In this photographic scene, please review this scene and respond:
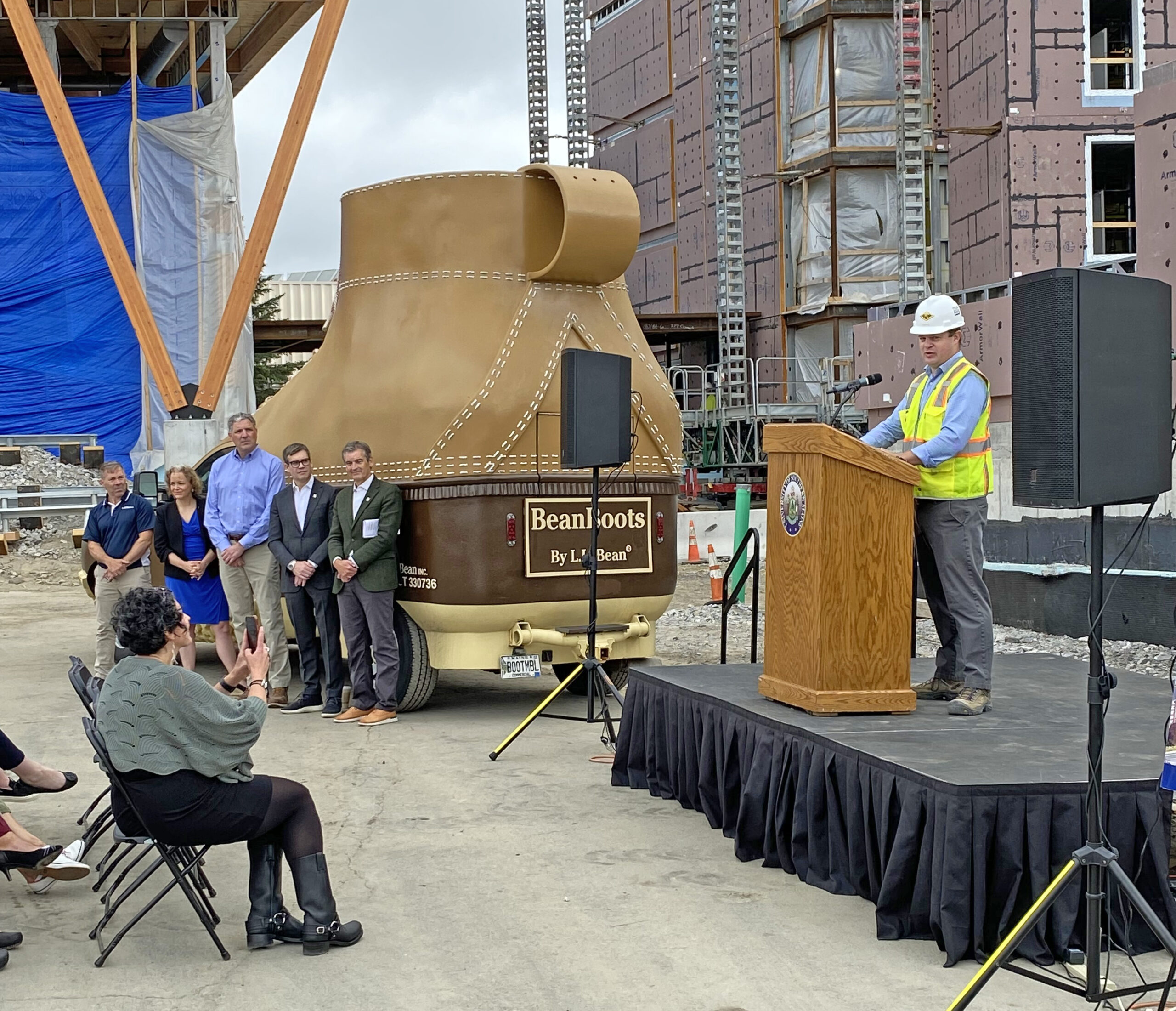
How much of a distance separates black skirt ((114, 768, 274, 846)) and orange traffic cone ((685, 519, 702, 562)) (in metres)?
16.6

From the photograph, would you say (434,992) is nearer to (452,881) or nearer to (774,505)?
(452,881)

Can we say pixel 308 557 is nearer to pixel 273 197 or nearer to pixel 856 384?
pixel 856 384

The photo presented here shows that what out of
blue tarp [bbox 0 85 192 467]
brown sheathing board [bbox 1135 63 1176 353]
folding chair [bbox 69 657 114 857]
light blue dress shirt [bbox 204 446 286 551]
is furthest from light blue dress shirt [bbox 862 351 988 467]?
blue tarp [bbox 0 85 192 467]

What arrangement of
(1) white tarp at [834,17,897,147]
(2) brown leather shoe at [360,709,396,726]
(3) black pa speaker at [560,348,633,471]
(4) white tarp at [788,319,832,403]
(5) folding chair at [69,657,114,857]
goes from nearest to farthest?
(5) folding chair at [69,657,114,857] → (3) black pa speaker at [560,348,633,471] → (2) brown leather shoe at [360,709,396,726] → (1) white tarp at [834,17,897,147] → (4) white tarp at [788,319,832,403]

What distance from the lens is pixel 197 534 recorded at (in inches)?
415

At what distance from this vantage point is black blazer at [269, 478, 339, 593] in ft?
31.5

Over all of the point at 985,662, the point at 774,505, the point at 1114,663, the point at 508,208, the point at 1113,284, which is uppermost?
the point at 508,208

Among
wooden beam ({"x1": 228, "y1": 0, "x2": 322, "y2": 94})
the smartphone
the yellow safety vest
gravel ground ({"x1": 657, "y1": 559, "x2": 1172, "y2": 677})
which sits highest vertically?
wooden beam ({"x1": 228, "y1": 0, "x2": 322, "y2": 94})

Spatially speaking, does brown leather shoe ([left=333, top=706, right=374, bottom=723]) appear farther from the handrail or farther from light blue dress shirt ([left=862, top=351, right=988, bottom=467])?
light blue dress shirt ([left=862, top=351, right=988, bottom=467])

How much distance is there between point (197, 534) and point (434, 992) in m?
6.72

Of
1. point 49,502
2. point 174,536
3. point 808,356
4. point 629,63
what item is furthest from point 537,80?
point 174,536

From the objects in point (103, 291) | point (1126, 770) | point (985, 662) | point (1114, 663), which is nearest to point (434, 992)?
point (1126, 770)

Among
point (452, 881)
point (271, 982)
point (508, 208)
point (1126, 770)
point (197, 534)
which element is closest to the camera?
point (271, 982)

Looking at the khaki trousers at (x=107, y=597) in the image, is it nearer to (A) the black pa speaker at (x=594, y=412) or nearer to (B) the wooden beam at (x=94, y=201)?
(A) the black pa speaker at (x=594, y=412)
